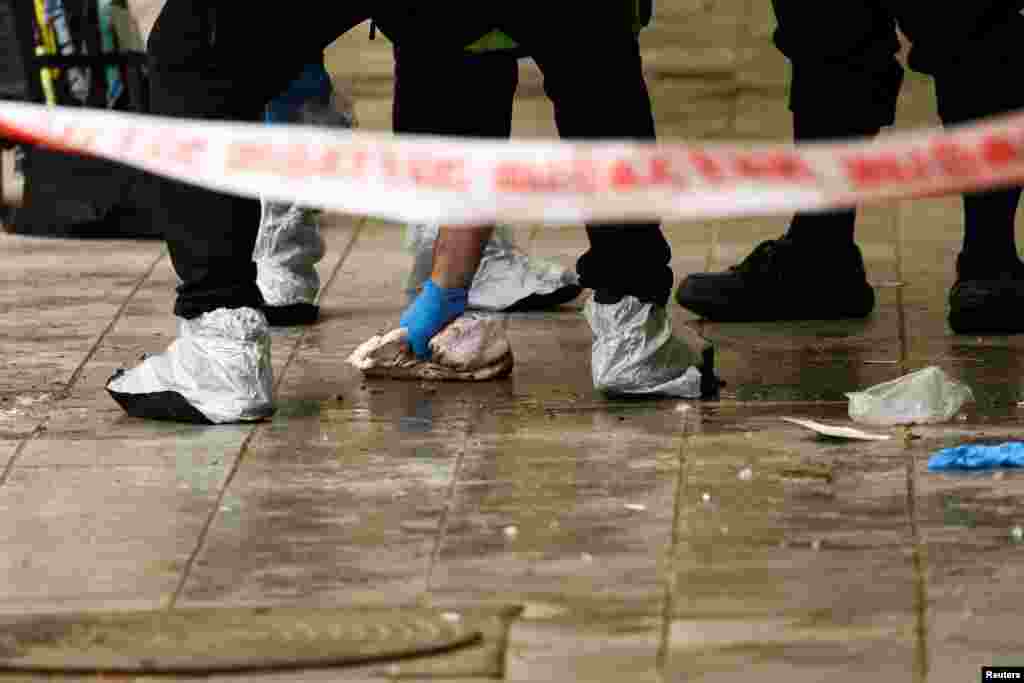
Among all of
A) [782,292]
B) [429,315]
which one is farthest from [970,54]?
[429,315]

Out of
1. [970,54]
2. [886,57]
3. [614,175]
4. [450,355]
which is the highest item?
[614,175]

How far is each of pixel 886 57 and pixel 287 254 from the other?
5.55 ft

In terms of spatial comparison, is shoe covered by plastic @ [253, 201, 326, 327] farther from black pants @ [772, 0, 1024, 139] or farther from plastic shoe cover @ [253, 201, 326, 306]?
black pants @ [772, 0, 1024, 139]

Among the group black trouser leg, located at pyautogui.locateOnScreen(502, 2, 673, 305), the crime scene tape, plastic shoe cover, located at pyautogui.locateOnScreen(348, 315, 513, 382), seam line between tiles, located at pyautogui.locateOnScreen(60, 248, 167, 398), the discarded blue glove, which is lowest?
seam line between tiles, located at pyautogui.locateOnScreen(60, 248, 167, 398)

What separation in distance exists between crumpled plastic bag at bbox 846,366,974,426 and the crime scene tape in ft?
4.61

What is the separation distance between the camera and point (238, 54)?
16.4ft

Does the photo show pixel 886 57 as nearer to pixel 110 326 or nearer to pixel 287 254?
pixel 287 254

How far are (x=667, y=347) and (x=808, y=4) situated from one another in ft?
3.96

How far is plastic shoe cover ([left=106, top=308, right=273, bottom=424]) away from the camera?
16.9 feet

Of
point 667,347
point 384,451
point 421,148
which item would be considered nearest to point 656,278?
point 667,347


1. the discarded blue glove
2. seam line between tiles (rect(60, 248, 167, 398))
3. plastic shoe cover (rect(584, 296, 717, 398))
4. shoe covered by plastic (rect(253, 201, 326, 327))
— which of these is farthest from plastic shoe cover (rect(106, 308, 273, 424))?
the discarded blue glove

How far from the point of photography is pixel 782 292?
613 centimetres

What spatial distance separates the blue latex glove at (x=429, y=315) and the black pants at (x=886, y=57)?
46.0 inches

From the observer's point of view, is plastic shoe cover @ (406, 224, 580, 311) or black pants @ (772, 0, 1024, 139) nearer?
black pants @ (772, 0, 1024, 139)
